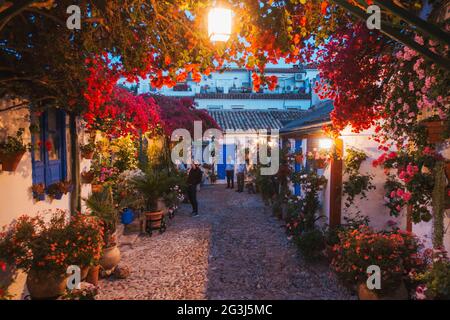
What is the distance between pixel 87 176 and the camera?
7141 mm

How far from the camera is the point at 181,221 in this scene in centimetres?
1027

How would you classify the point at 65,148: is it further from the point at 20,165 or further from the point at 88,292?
the point at 88,292

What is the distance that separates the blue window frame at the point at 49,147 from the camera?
A: 512cm

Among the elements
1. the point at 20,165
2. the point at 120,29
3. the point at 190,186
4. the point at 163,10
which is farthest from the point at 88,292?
the point at 190,186

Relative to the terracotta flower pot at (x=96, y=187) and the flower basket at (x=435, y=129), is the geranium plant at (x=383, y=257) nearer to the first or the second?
the flower basket at (x=435, y=129)

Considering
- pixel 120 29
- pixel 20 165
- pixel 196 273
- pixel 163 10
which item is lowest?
pixel 196 273

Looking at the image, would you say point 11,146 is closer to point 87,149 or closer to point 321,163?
point 87,149

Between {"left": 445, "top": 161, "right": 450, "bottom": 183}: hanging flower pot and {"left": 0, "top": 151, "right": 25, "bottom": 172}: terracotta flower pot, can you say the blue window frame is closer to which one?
{"left": 0, "top": 151, "right": 25, "bottom": 172}: terracotta flower pot

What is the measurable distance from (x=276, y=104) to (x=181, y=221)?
18.8 metres

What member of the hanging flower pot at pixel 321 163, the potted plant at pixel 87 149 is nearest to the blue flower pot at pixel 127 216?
the potted plant at pixel 87 149

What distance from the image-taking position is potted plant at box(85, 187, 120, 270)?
5.78m

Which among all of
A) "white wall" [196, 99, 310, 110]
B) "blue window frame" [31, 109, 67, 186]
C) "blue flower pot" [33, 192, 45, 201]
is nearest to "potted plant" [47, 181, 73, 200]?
"blue window frame" [31, 109, 67, 186]

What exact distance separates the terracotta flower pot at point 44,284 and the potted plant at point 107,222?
5.21 ft

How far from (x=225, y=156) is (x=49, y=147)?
1523cm
